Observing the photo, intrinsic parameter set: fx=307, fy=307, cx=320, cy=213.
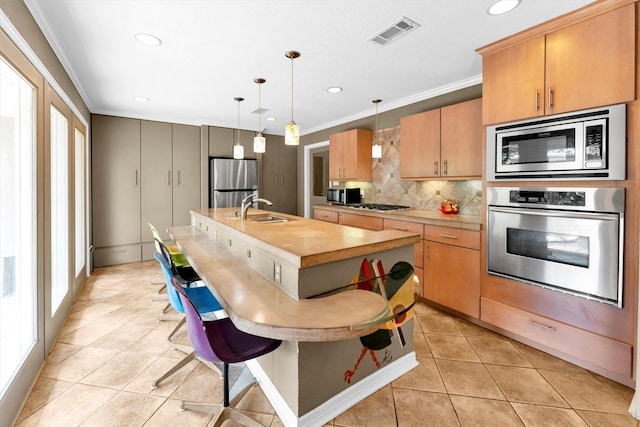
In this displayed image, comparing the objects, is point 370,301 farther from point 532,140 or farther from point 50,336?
point 50,336

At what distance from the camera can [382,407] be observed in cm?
184

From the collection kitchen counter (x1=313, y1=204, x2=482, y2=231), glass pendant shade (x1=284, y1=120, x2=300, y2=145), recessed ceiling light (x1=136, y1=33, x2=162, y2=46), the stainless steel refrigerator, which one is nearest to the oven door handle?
kitchen counter (x1=313, y1=204, x2=482, y2=231)

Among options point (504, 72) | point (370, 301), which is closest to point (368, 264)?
point (370, 301)

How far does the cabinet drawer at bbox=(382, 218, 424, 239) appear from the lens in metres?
3.26

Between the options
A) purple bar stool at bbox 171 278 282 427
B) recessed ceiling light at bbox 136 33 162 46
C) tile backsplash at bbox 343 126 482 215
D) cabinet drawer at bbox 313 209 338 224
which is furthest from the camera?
cabinet drawer at bbox 313 209 338 224

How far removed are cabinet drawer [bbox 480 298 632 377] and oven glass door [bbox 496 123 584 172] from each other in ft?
3.79

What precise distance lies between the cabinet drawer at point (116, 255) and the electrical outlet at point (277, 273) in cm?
449

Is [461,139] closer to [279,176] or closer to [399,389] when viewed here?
[399,389]

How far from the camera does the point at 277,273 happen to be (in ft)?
5.72

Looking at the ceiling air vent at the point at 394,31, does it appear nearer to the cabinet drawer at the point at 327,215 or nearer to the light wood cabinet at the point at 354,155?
the light wood cabinet at the point at 354,155

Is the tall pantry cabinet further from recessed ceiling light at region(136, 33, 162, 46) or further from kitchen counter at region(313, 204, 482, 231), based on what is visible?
kitchen counter at region(313, 204, 482, 231)

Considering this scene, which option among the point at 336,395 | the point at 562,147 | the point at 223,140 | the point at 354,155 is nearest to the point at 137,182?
the point at 223,140

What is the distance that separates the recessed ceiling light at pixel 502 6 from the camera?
6.67ft

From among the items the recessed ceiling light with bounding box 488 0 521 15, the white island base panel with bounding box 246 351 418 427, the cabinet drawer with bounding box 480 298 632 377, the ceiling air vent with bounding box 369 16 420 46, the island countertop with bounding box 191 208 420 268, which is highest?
the ceiling air vent with bounding box 369 16 420 46
